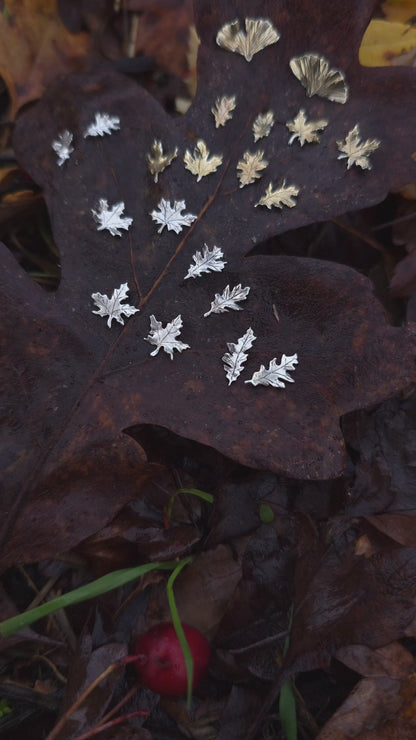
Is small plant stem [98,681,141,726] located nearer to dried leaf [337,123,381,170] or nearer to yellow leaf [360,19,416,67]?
dried leaf [337,123,381,170]

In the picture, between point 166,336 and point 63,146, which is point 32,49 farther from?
point 166,336

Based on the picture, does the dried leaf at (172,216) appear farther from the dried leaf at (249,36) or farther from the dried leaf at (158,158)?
the dried leaf at (249,36)

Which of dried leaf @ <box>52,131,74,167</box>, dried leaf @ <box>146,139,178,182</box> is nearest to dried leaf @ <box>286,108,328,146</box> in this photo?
dried leaf @ <box>146,139,178,182</box>

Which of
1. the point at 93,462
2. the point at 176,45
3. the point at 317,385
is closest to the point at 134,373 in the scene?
the point at 93,462

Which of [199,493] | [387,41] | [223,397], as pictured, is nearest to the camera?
[223,397]

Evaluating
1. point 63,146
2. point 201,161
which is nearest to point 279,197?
point 201,161

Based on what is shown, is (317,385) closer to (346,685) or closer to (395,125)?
(395,125)
